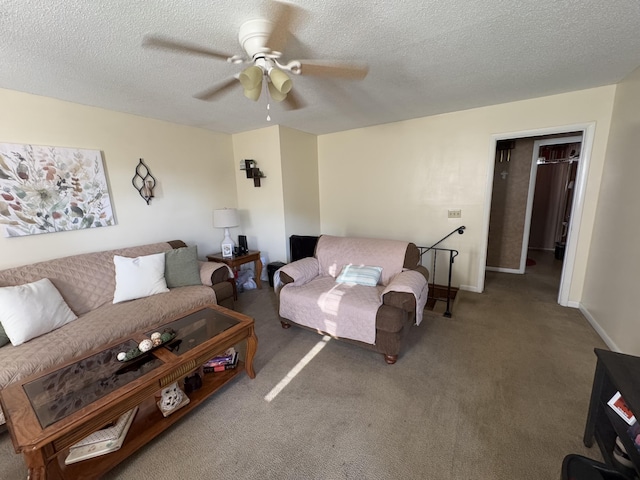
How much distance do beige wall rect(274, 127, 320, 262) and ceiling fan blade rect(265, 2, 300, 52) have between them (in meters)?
2.05

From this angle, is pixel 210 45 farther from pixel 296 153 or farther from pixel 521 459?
pixel 521 459

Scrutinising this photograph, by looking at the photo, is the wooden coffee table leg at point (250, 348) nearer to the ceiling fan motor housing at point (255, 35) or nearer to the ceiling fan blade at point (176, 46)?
the ceiling fan motor housing at point (255, 35)

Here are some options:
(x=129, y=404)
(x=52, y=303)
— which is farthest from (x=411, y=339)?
(x=52, y=303)

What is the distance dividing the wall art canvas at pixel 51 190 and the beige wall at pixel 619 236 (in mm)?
4726

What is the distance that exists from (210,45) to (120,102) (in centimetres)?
155

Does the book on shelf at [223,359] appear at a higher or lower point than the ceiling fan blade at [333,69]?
lower

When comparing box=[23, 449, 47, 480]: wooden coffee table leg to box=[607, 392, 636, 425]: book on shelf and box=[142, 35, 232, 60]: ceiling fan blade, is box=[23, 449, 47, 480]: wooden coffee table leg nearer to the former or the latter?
box=[142, 35, 232, 60]: ceiling fan blade

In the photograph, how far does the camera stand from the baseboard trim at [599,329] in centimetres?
211

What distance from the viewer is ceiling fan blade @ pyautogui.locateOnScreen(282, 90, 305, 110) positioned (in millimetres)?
2491

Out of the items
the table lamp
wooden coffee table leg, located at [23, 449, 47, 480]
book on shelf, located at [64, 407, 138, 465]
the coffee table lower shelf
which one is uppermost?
the table lamp

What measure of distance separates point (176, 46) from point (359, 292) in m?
2.24

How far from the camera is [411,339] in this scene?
2.41 m

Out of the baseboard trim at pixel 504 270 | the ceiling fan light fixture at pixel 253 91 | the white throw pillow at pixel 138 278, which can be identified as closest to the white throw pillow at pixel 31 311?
the white throw pillow at pixel 138 278

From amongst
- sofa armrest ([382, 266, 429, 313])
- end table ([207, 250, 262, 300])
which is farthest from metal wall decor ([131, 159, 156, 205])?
sofa armrest ([382, 266, 429, 313])
